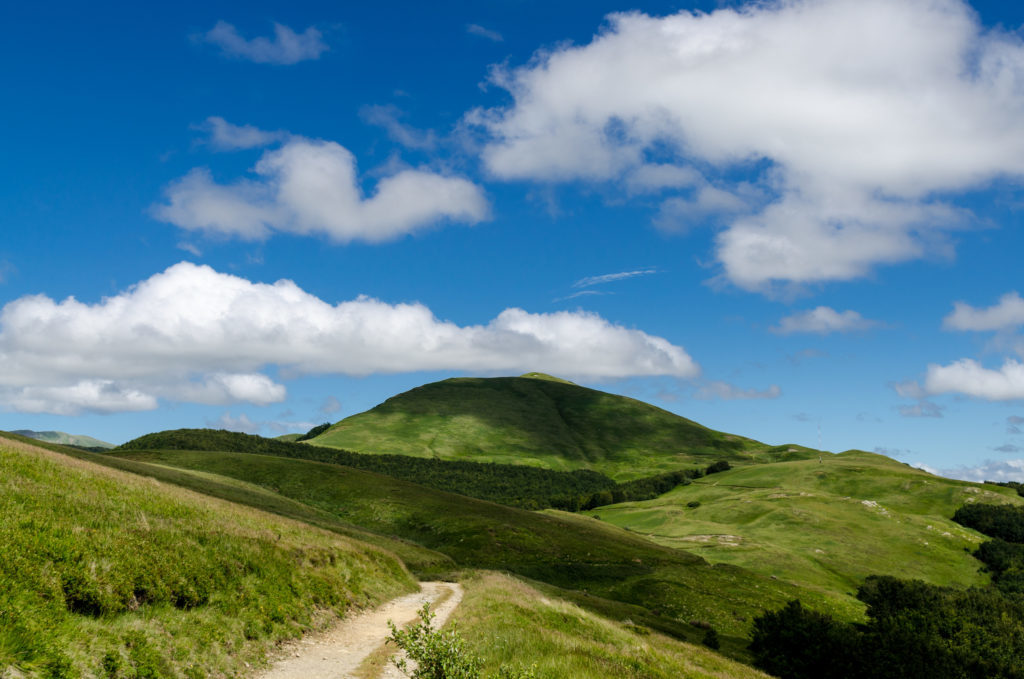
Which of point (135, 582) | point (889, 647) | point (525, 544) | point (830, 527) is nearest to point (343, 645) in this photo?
point (135, 582)

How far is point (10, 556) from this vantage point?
584 inches

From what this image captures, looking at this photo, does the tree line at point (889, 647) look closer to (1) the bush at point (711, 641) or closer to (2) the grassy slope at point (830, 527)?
(1) the bush at point (711, 641)

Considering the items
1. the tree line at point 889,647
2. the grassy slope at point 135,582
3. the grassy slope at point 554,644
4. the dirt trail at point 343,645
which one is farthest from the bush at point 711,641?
the grassy slope at point 135,582

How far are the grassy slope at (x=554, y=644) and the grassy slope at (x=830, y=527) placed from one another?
85.6m

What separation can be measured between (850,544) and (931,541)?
2316cm

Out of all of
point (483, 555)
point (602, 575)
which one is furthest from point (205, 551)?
point (602, 575)

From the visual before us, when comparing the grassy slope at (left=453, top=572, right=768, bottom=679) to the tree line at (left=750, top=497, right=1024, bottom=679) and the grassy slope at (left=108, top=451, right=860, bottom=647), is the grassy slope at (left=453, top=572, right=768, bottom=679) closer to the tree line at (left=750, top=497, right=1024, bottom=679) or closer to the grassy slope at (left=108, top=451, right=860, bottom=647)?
the tree line at (left=750, top=497, right=1024, bottom=679)

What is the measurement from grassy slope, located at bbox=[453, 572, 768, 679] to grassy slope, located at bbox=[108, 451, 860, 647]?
37084 millimetres

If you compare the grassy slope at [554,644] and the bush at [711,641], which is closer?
the grassy slope at [554,644]

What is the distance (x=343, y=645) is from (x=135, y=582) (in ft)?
27.4

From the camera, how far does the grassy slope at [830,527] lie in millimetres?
115688

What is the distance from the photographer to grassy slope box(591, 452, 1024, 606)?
116 m

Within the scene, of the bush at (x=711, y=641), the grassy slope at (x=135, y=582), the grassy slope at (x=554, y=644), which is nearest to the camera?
the grassy slope at (x=135, y=582)

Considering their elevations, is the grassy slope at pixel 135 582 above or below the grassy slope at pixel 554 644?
above
